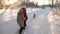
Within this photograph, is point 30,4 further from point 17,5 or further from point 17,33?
point 17,33

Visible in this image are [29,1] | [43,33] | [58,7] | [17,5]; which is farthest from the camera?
[29,1]

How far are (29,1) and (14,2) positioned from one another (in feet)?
10.3

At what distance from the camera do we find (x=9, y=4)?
102ft

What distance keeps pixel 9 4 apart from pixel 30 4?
439cm

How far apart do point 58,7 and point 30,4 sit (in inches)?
455

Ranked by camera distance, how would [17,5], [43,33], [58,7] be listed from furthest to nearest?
[17,5], [58,7], [43,33]

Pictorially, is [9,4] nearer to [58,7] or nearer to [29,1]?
[29,1]

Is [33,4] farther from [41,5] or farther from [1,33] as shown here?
[1,33]

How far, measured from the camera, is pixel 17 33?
988cm

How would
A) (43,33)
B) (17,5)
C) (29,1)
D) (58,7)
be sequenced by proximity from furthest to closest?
(29,1), (17,5), (58,7), (43,33)

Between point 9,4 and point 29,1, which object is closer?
point 9,4

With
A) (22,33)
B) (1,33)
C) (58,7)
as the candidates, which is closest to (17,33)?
(22,33)

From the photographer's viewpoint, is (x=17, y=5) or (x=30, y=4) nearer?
(x=17, y=5)

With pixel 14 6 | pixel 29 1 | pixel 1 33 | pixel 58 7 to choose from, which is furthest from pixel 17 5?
pixel 1 33
